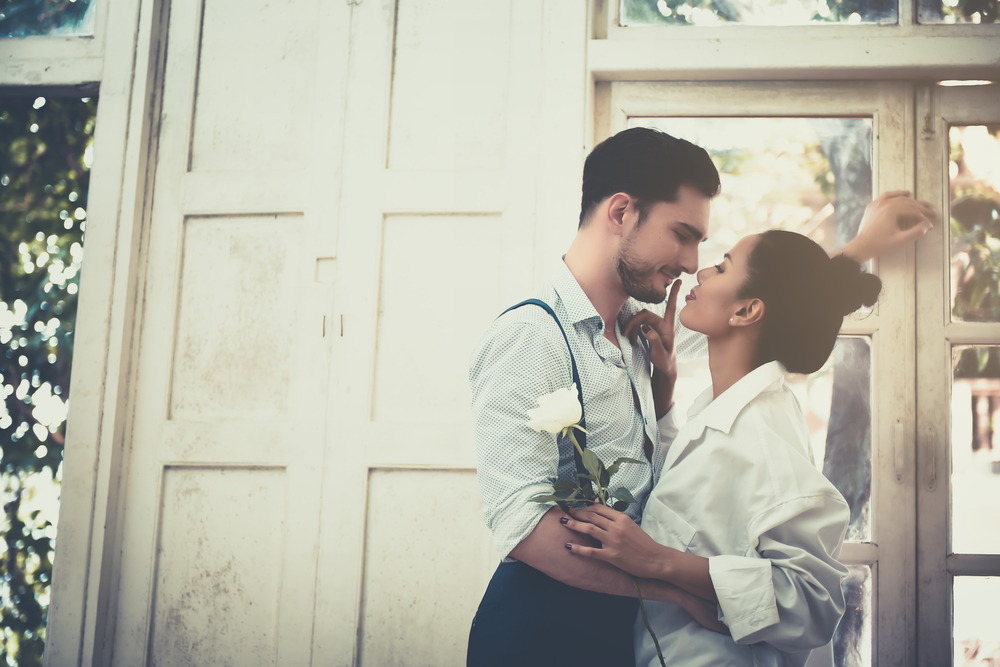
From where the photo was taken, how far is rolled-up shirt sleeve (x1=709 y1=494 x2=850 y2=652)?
1137 mm

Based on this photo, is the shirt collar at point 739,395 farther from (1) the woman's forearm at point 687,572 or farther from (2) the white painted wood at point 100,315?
(2) the white painted wood at point 100,315

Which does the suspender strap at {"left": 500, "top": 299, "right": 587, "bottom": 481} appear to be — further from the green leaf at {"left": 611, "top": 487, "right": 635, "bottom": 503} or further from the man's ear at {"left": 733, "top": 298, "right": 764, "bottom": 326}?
the man's ear at {"left": 733, "top": 298, "right": 764, "bottom": 326}

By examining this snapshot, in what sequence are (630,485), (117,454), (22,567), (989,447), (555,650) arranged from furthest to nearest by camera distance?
(22,567)
(117,454)
(989,447)
(630,485)
(555,650)

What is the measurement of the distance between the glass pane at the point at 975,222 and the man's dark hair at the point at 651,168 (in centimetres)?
107

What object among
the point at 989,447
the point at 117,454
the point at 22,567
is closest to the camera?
the point at 989,447

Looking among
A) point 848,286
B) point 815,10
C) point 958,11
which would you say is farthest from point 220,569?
point 958,11

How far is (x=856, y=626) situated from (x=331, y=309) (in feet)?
6.26

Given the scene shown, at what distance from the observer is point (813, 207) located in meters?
2.02

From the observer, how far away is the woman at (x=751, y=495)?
115cm

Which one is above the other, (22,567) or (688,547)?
(688,547)

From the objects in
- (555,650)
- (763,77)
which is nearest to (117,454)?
(555,650)

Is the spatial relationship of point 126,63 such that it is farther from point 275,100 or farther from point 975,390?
point 975,390

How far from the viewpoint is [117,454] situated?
81.9 inches

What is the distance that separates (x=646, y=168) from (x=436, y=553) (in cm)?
129
